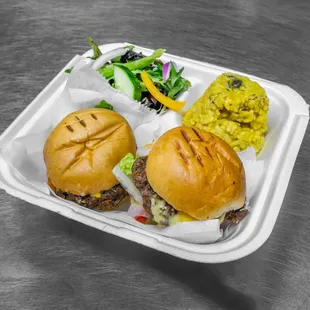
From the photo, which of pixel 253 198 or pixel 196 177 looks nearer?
pixel 196 177

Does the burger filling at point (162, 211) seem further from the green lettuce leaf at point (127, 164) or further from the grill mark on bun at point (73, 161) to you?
the grill mark on bun at point (73, 161)

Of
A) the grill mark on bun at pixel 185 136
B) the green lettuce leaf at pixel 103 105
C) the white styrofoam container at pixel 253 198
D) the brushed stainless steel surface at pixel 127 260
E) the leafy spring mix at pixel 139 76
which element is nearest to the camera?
the white styrofoam container at pixel 253 198

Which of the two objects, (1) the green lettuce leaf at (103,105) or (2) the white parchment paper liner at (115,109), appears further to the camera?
(1) the green lettuce leaf at (103,105)

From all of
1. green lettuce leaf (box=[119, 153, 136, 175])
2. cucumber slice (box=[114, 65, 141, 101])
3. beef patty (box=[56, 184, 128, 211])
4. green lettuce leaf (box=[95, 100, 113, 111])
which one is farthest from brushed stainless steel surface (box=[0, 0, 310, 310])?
cucumber slice (box=[114, 65, 141, 101])

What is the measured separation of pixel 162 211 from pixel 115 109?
0.60 meters

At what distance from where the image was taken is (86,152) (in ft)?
4.86

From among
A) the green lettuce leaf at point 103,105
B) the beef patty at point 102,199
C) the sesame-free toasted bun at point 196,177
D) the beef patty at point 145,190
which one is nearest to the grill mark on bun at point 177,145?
the sesame-free toasted bun at point 196,177

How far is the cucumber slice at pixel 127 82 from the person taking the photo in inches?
73.6

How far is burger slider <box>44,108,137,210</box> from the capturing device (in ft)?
4.79

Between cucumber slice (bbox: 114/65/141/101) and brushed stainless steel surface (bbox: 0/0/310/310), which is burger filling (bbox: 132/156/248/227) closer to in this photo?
brushed stainless steel surface (bbox: 0/0/310/310)

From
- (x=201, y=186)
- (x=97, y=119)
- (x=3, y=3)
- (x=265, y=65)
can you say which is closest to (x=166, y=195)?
(x=201, y=186)

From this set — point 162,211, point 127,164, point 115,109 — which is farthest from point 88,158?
point 115,109

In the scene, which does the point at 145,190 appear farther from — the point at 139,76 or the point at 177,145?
the point at 139,76

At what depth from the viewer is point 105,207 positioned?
1.52 m
